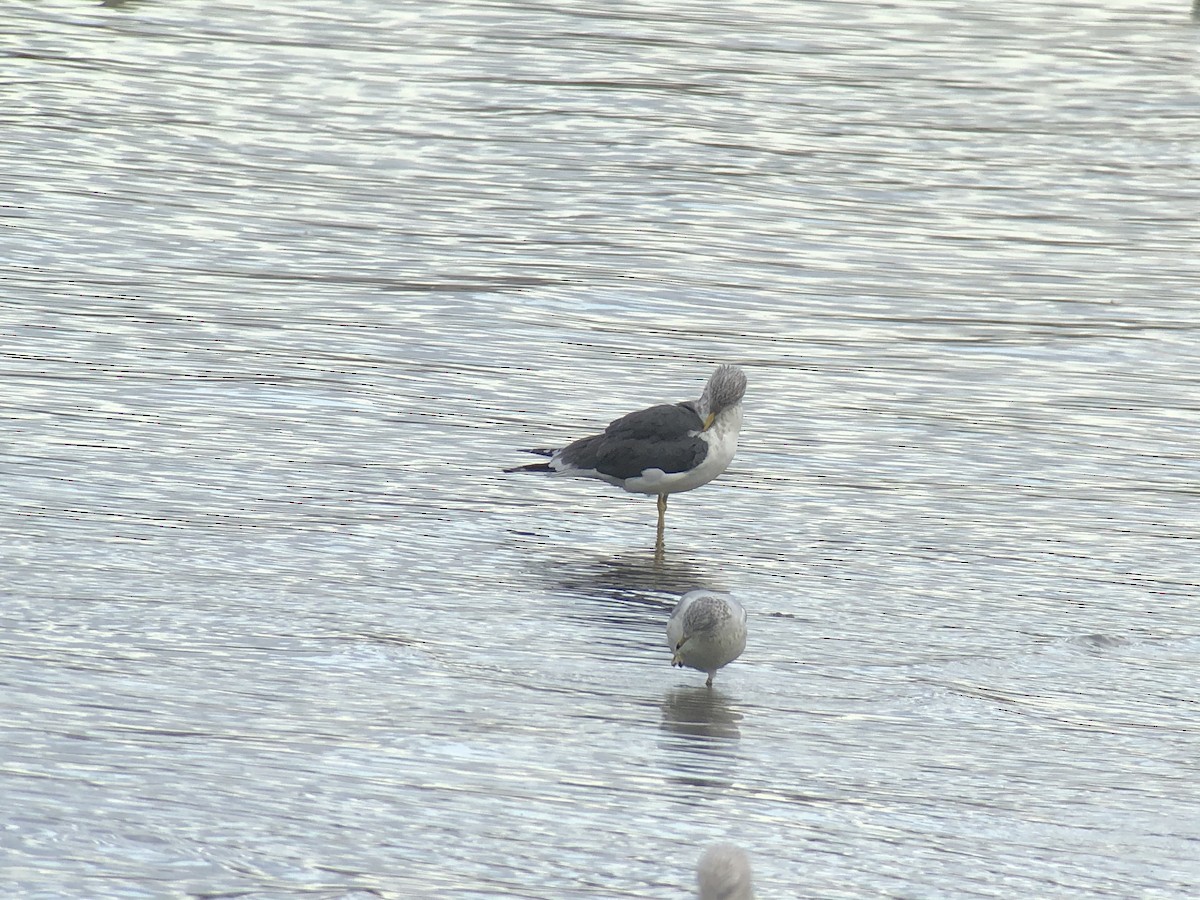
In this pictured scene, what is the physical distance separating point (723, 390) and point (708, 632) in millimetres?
2957

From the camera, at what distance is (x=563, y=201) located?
1795cm

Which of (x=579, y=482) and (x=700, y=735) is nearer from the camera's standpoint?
(x=700, y=735)

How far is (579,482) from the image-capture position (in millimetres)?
12250

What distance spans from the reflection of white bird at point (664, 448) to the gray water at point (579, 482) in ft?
1.05

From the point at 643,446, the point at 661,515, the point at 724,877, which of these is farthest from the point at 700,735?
the point at 724,877

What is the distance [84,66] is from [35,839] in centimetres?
1649

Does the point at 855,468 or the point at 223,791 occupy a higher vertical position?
the point at 223,791

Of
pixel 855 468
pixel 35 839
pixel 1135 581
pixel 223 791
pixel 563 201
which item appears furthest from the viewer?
pixel 563 201

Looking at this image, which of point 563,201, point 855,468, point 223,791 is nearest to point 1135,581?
point 855,468

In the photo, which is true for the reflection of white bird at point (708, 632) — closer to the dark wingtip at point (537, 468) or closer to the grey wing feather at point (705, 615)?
the grey wing feather at point (705, 615)

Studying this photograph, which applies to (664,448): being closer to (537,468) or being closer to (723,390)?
(723,390)

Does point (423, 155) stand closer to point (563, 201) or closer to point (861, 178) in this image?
point (563, 201)

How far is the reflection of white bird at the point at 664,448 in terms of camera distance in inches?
435

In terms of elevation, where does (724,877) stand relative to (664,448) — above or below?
above
